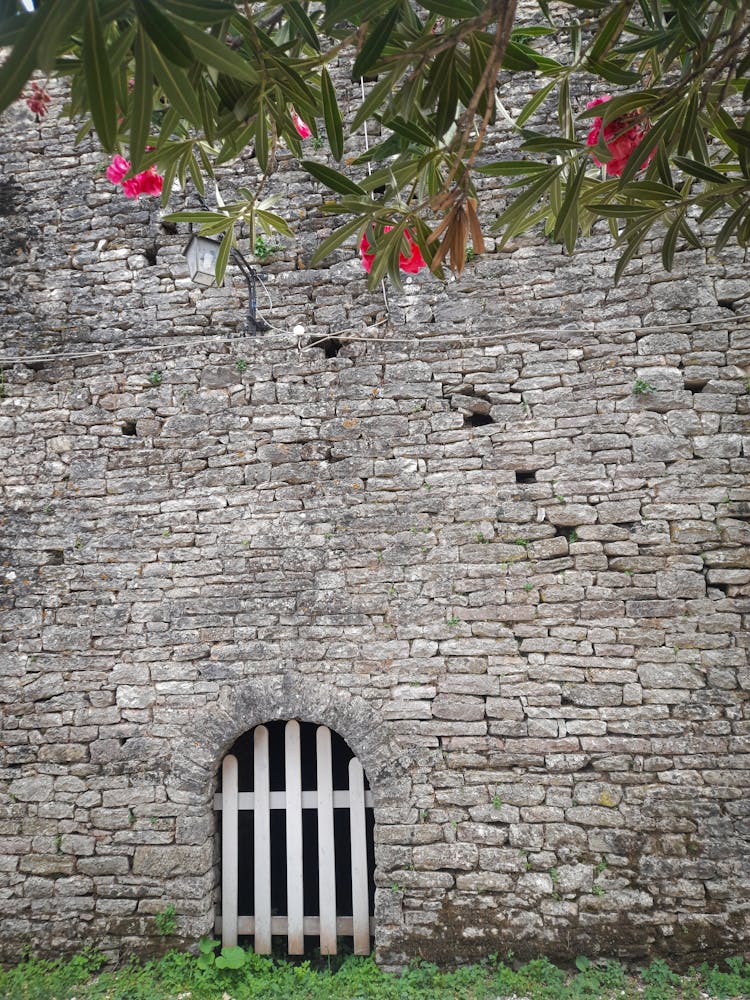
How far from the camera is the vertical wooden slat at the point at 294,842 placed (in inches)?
135

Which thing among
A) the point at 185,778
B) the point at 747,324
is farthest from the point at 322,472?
the point at 747,324

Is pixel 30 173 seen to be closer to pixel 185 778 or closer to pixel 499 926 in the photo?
pixel 185 778

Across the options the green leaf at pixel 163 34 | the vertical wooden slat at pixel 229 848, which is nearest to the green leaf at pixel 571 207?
the green leaf at pixel 163 34

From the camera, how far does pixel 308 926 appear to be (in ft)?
11.3

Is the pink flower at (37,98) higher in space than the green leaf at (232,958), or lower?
higher

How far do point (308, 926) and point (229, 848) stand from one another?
55 cm

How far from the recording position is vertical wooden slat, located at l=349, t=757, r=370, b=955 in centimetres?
341

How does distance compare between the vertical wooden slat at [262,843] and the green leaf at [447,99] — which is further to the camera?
the vertical wooden slat at [262,843]

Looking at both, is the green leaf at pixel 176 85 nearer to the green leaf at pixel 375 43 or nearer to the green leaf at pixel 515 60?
the green leaf at pixel 375 43

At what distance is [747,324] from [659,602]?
1.55 metres

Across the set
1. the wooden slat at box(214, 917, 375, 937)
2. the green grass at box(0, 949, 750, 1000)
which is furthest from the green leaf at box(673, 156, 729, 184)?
the wooden slat at box(214, 917, 375, 937)

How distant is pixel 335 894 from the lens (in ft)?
11.5

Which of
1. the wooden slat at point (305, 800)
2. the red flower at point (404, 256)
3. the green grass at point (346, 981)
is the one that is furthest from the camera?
the wooden slat at point (305, 800)

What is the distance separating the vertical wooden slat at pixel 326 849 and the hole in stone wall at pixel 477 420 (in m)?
1.81
